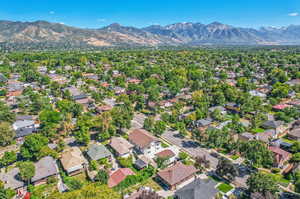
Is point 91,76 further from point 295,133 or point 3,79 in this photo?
point 295,133

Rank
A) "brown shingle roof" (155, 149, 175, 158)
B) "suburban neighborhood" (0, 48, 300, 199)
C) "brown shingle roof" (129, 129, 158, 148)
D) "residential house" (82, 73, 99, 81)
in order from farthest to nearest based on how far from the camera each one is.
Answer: "residential house" (82, 73, 99, 81) → "brown shingle roof" (129, 129, 158, 148) → "brown shingle roof" (155, 149, 175, 158) → "suburban neighborhood" (0, 48, 300, 199)

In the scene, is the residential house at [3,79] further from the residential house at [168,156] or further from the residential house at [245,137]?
the residential house at [245,137]

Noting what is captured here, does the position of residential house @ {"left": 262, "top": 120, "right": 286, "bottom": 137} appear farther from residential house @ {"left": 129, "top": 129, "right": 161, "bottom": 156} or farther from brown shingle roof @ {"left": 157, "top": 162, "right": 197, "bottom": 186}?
residential house @ {"left": 129, "top": 129, "right": 161, "bottom": 156}

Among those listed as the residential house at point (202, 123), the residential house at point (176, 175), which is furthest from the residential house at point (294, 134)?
the residential house at point (176, 175)

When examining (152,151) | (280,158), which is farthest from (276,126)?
(152,151)

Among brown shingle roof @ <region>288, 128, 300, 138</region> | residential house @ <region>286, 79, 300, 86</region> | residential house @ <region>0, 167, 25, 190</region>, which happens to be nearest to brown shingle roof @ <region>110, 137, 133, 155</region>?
residential house @ <region>0, 167, 25, 190</region>
